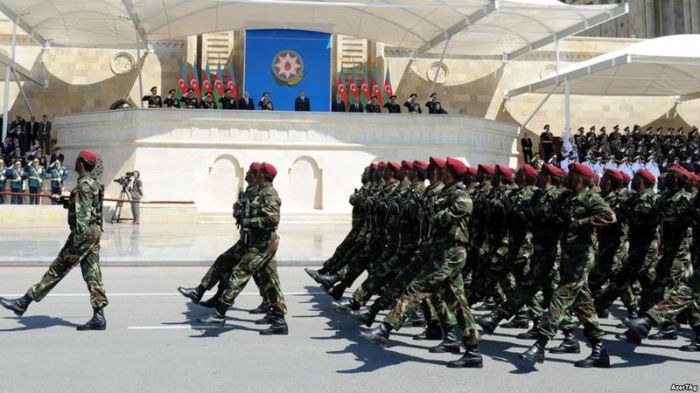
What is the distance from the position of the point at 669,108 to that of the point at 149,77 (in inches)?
1049

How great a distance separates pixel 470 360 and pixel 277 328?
7.24 feet

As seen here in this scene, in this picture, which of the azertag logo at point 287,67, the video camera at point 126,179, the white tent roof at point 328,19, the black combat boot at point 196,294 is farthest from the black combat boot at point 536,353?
the azertag logo at point 287,67

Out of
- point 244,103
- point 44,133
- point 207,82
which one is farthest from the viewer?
point 207,82

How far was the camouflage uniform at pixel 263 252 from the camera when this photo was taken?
7047mm

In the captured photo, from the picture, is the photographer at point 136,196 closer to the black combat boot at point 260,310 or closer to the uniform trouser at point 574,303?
the black combat boot at point 260,310

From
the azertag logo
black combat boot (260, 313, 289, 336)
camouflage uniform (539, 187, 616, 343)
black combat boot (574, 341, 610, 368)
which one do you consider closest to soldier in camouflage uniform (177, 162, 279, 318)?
black combat boot (260, 313, 289, 336)

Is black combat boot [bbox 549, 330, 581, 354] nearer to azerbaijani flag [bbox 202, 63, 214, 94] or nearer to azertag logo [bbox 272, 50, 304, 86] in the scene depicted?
azerbaijani flag [bbox 202, 63, 214, 94]

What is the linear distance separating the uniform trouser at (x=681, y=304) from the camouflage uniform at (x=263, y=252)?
12.2ft

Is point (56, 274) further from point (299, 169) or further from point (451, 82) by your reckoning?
point (451, 82)

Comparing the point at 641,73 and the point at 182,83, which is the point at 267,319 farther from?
the point at 641,73

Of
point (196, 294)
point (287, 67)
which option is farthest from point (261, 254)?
point (287, 67)

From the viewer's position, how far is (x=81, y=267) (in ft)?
22.9

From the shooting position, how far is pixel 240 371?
A: 5.50m

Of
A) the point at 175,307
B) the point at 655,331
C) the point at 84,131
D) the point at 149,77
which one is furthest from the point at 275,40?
the point at 655,331
